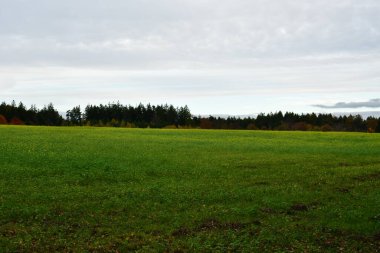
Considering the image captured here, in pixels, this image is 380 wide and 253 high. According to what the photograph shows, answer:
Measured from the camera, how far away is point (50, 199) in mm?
21969

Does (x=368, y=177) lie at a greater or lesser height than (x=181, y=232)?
greater

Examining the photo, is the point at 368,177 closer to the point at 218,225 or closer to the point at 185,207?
the point at 185,207

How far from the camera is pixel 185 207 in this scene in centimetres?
2036

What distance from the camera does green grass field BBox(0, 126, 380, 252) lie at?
591 inches

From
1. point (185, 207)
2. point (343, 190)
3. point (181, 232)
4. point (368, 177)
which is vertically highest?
point (368, 177)

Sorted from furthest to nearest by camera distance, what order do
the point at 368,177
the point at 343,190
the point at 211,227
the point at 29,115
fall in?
the point at 29,115, the point at 368,177, the point at 343,190, the point at 211,227

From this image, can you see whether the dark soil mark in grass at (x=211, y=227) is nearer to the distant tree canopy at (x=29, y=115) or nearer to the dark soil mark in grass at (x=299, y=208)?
the dark soil mark in grass at (x=299, y=208)

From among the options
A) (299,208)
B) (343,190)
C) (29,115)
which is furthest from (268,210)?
(29,115)

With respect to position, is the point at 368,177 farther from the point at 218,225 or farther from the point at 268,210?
the point at 218,225

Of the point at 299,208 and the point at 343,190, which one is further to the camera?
the point at 343,190

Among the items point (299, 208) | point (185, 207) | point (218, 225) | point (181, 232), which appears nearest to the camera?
point (181, 232)

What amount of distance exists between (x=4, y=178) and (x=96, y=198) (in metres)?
9.48

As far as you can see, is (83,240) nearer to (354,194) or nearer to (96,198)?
(96,198)

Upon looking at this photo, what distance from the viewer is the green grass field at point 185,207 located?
49.2 feet
